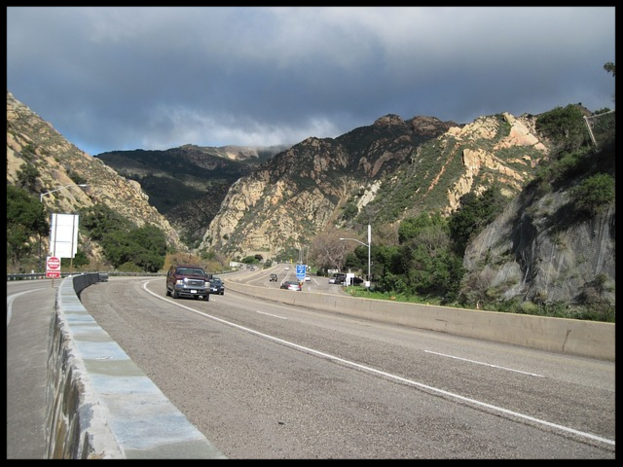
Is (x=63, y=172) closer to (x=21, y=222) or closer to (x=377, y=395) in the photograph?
(x=21, y=222)

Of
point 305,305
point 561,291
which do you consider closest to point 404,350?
point 305,305

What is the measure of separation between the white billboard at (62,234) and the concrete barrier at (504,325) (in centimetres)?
1974

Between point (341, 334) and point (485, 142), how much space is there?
10704 cm

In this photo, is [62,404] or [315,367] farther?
[315,367]

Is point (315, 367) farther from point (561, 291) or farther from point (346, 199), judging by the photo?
point (346, 199)

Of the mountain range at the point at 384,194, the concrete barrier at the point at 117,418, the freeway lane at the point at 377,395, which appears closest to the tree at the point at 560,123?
the mountain range at the point at 384,194

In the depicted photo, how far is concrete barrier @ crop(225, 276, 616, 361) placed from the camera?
12.1m

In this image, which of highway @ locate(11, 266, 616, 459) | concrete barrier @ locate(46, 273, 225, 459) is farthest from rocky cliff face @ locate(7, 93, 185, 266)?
concrete barrier @ locate(46, 273, 225, 459)

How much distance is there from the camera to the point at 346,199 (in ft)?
562

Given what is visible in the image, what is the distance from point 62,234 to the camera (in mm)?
33125

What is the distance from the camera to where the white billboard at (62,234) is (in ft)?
107

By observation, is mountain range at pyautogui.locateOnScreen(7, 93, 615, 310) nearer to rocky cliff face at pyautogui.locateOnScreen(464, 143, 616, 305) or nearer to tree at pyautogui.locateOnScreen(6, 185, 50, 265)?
rocky cliff face at pyautogui.locateOnScreen(464, 143, 616, 305)

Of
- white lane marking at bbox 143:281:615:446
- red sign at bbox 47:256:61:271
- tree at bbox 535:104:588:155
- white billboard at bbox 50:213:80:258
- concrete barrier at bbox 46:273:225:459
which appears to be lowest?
white lane marking at bbox 143:281:615:446

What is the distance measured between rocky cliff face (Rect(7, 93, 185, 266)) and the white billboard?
47419mm
